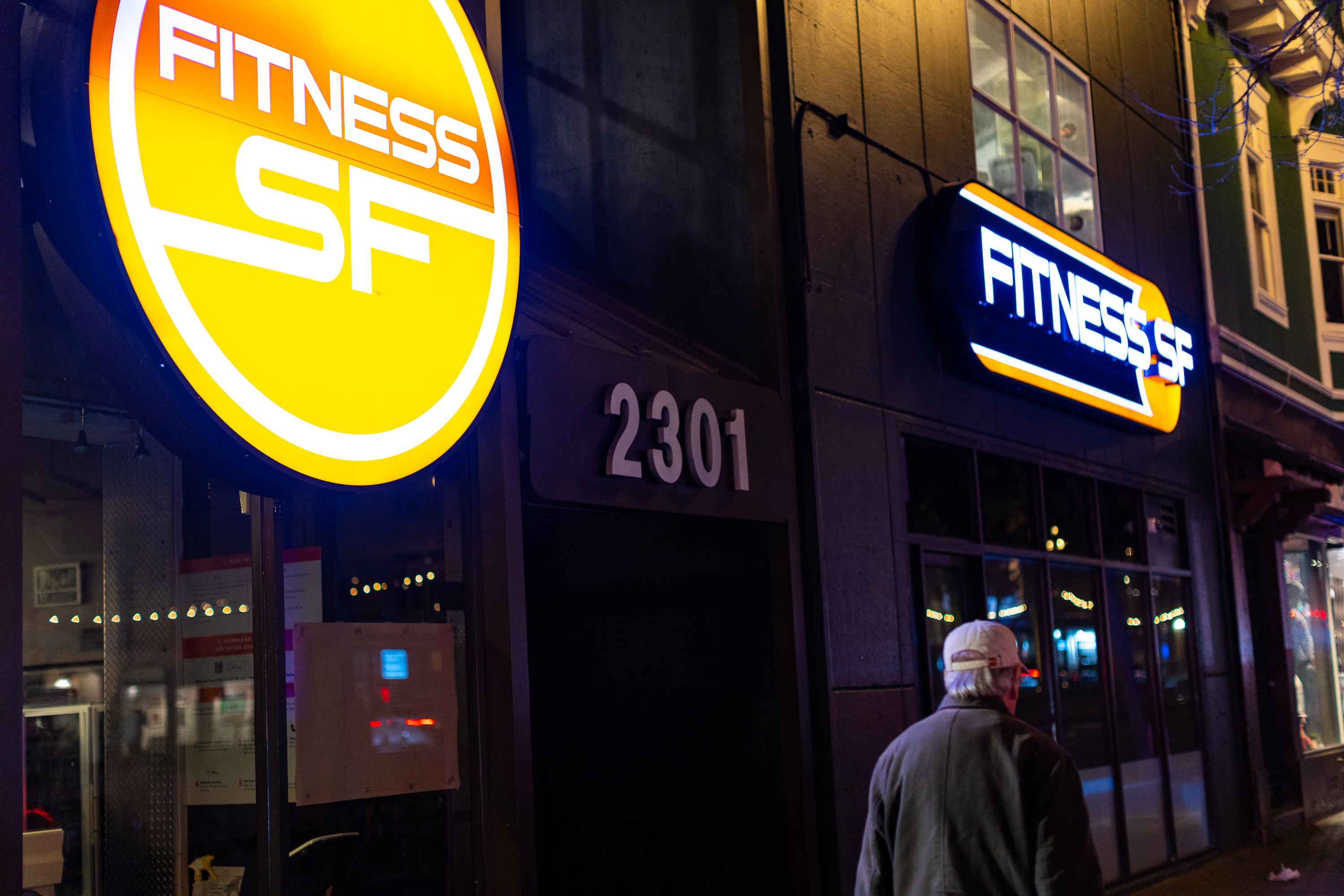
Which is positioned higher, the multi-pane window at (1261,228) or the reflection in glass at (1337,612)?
the multi-pane window at (1261,228)

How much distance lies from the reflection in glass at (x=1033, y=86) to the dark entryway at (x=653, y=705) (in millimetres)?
5197

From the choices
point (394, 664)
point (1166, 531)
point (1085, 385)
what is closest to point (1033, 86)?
point (1085, 385)

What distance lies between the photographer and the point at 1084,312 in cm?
988

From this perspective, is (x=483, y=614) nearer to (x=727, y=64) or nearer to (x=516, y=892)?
(x=516, y=892)

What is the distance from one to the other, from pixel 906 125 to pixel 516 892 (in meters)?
5.67

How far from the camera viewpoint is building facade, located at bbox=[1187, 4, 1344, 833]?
12.9 m

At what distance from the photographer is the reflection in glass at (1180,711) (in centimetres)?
1065

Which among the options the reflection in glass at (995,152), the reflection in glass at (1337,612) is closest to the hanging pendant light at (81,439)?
the reflection in glass at (995,152)

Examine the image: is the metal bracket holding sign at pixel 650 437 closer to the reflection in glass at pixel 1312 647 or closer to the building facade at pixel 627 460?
the building facade at pixel 627 460

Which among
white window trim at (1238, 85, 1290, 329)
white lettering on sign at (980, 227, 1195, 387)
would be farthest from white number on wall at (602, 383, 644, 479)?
white window trim at (1238, 85, 1290, 329)

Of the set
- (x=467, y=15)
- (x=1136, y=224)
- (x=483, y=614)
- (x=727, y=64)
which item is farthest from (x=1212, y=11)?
(x=483, y=614)

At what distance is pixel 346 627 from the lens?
454 centimetres

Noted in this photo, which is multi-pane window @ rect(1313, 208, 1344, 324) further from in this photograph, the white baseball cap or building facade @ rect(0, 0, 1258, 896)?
the white baseball cap

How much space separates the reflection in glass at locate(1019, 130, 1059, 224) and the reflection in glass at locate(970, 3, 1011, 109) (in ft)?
1.50
